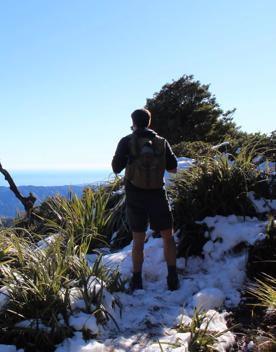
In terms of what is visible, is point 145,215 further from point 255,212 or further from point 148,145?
point 255,212

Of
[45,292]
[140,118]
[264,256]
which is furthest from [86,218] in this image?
[45,292]

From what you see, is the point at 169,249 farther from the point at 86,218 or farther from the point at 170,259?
the point at 86,218

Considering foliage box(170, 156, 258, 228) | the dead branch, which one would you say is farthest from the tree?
foliage box(170, 156, 258, 228)

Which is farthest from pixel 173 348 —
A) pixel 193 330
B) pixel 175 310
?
pixel 175 310

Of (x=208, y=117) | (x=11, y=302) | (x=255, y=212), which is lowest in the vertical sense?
(x=11, y=302)

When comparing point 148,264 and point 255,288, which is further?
point 148,264

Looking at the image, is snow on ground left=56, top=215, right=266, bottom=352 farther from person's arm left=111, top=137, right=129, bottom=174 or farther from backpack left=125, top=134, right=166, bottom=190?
person's arm left=111, top=137, right=129, bottom=174

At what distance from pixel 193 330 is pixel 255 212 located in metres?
2.70

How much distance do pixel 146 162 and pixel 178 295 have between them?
145cm

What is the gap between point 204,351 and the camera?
171 inches

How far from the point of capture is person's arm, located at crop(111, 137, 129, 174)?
5828 mm

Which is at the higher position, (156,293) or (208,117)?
(208,117)

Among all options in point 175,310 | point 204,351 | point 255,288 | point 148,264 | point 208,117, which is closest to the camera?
point 204,351

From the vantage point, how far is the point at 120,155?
5828 millimetres
